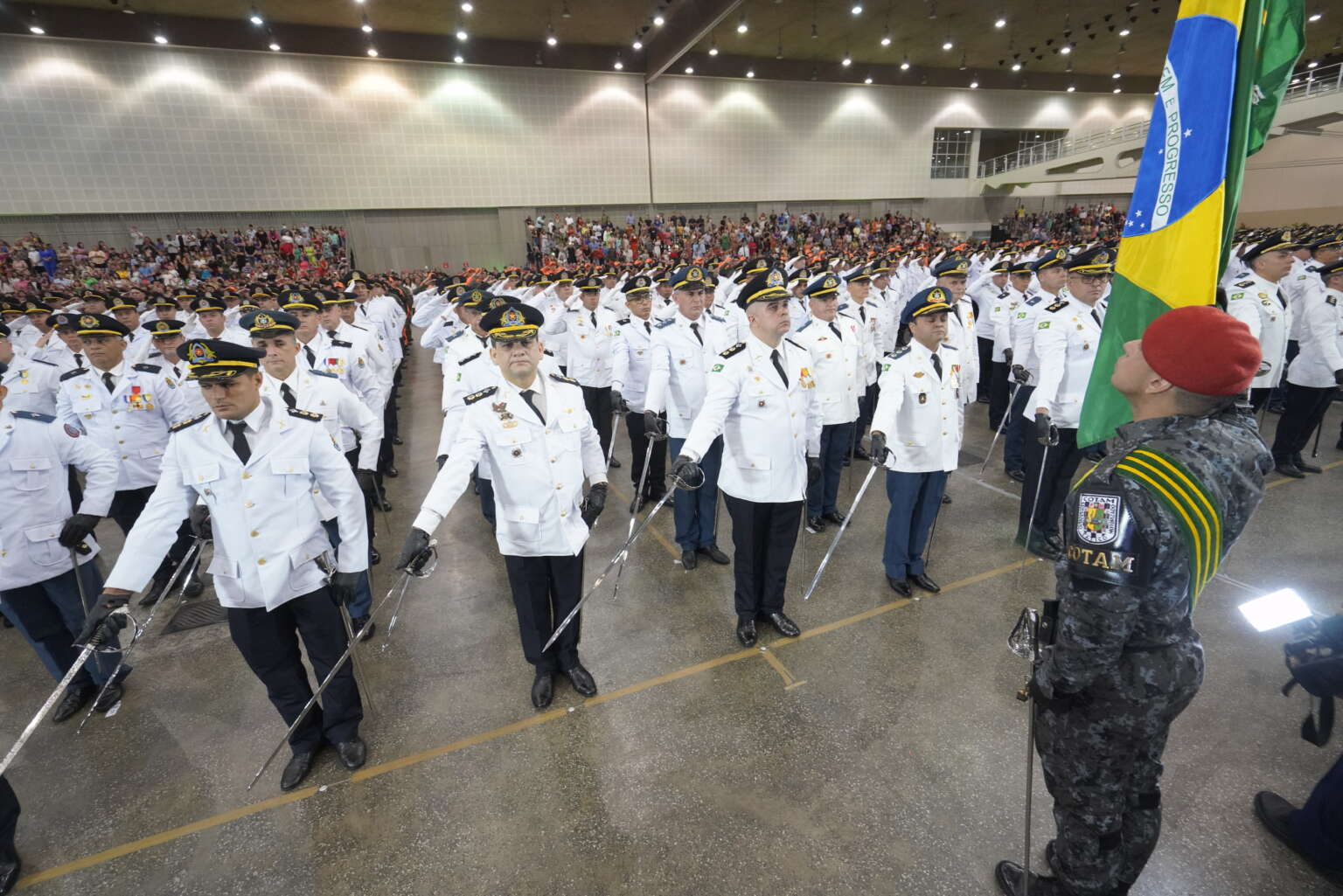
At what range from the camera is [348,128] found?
21969 millimetres

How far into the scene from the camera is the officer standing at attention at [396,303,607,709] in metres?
3.15

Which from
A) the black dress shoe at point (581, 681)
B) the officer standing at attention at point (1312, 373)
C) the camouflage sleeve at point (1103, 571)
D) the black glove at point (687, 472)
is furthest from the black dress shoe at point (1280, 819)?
the officer standing at attention at point (1312, 373)

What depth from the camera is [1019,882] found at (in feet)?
7.99

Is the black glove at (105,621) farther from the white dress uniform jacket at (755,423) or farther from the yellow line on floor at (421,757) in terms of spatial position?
the white dress uniform jacket at (755,423)

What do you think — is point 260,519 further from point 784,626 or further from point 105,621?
point 784,626

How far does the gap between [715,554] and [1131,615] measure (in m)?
3.70

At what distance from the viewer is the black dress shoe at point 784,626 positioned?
13.6 ft

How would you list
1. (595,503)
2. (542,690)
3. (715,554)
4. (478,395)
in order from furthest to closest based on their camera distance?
(715,554) < (542,690) < (595,503) < (478,395)

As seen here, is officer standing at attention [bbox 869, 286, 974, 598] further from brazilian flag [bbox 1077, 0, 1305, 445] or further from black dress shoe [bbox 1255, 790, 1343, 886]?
black dress shoe [bbox 1255, 790, 1343, 886]

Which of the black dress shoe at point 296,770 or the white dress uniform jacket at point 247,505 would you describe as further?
the black dress shoe at point 296,770

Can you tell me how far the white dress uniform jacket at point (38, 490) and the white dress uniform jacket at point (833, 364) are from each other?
4.89 metres

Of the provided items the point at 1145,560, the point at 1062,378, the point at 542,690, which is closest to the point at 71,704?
the point at 542,690

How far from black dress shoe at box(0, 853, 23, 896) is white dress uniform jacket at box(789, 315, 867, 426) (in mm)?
5503

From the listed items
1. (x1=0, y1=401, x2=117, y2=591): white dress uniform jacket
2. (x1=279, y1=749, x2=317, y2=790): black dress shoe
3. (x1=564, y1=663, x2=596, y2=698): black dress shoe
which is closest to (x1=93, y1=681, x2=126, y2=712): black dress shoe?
(x1=0, y1=401, x2=117, y2=591): white dress uniform jacket
